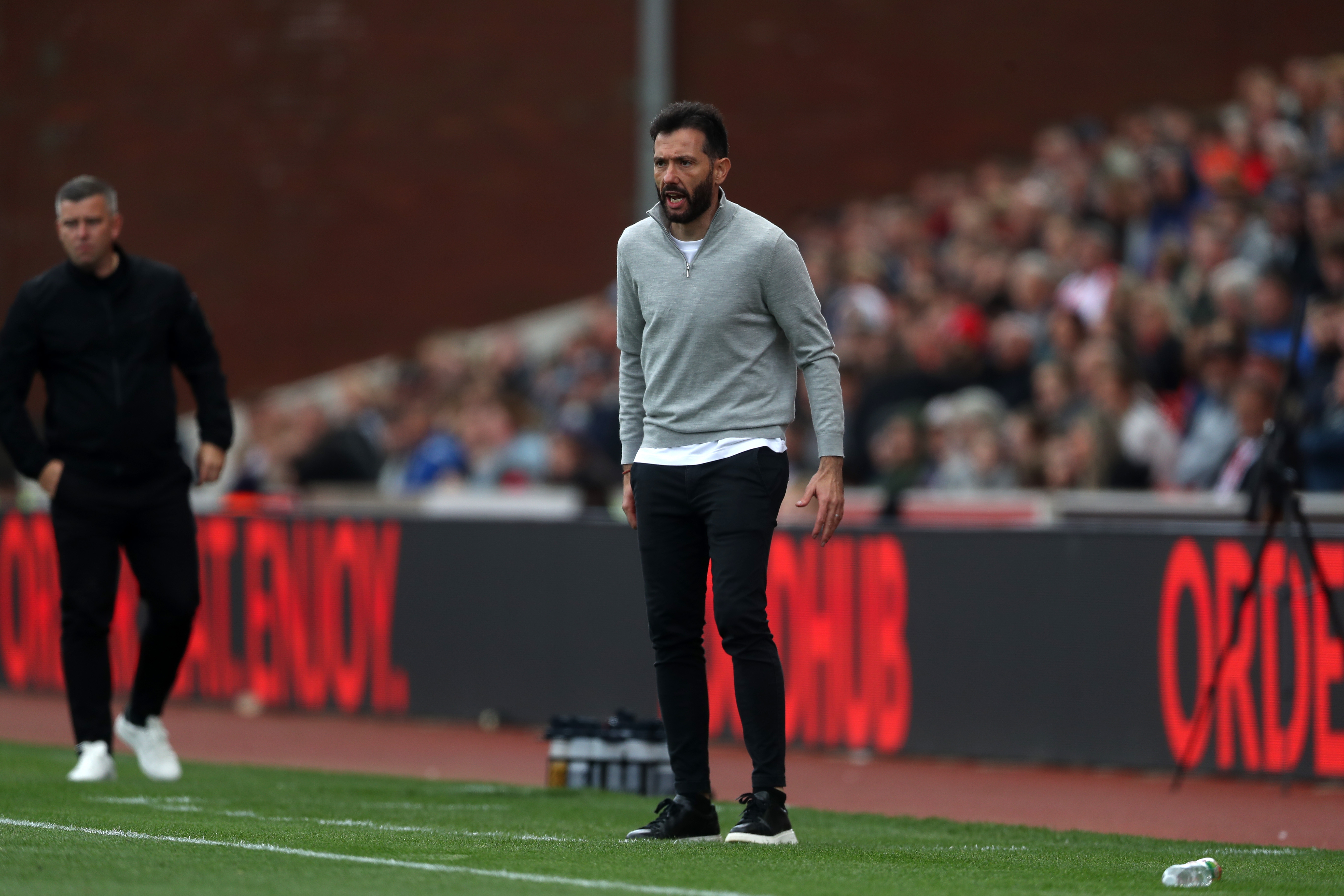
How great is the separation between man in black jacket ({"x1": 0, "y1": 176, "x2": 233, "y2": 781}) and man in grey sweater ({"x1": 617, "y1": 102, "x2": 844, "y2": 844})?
255cm

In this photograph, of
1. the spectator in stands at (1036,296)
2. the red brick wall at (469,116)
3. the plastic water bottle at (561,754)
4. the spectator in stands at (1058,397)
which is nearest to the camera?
the plastic water bottle at (561,754)

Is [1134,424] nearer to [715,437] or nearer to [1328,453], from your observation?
[1328,453]

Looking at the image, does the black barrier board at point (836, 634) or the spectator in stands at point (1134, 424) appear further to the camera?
the spectator in stands at point (1134, 424)

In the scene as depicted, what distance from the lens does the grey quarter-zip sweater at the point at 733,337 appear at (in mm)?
6805

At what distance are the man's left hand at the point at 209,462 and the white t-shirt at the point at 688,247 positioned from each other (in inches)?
102

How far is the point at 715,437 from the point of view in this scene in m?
6.81

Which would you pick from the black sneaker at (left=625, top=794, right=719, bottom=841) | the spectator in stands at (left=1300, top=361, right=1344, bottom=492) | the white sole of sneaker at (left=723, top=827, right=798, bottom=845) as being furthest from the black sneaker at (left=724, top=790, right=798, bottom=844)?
the spectator in stands at (left=1300, top=361, right=1344, bottom=492)

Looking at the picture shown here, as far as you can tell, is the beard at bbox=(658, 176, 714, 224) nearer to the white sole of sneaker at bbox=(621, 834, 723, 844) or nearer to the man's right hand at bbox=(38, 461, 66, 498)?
the white sole of sneaker at bbox=(621, 834, 723, 844)

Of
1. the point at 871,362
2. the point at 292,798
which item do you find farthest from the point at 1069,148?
the point at 292,798

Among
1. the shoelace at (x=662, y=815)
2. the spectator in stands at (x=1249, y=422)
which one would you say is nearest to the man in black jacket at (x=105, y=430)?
the shoelace at (x=662, y=815)

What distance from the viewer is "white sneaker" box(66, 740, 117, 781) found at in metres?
8.83

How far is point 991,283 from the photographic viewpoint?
16.1 meters

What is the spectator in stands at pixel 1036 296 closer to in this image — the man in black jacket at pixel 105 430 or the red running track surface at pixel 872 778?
the red running track surface at pixel 872 778

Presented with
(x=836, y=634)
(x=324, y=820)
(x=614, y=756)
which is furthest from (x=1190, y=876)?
(x=836, y=634)
